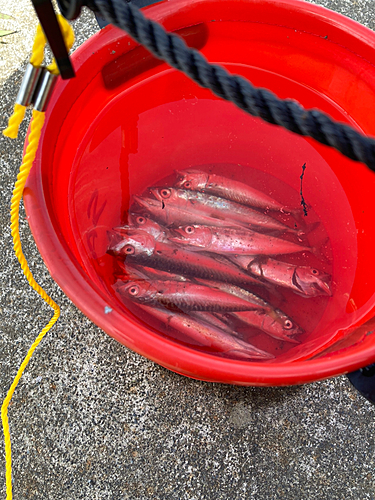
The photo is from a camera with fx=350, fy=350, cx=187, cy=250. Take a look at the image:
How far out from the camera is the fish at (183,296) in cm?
191

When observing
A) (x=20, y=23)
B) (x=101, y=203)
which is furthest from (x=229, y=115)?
(x=20, y=23)

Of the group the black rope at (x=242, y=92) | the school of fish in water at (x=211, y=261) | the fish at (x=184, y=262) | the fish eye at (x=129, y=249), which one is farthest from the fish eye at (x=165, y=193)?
the black rope at (x=242, y=92)

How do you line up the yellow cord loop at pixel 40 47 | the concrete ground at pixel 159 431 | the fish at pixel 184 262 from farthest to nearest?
the fish at pixel 184 262 < the concrete ground at pixel 159 431 < the yellow cord loop at pixel 40 47

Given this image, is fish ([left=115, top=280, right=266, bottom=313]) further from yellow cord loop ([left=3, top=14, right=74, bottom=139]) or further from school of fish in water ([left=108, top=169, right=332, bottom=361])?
yellow cord loop ([left=3, top=14, right=74, bottom=139])

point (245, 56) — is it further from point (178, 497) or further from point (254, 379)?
→ point (178, 497)

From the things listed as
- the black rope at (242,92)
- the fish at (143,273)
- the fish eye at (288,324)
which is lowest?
the fish eye at (288,324)

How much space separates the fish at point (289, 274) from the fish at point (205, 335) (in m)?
0.43

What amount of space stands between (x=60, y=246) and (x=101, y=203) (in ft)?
2.60

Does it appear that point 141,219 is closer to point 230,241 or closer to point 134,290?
point 134,290

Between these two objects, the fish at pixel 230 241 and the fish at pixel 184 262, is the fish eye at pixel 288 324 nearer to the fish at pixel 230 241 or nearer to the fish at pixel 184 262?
the fish at pixel 184 262

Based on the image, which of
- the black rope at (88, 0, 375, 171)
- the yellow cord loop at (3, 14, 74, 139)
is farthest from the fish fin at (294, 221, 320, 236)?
the yellow cord loop at (3, 14, 74, 139)

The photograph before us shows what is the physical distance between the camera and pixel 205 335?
191cm

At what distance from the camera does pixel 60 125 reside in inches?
55.9

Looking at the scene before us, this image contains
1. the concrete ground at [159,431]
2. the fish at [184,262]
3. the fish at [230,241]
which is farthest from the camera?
the fish at [230,241]
